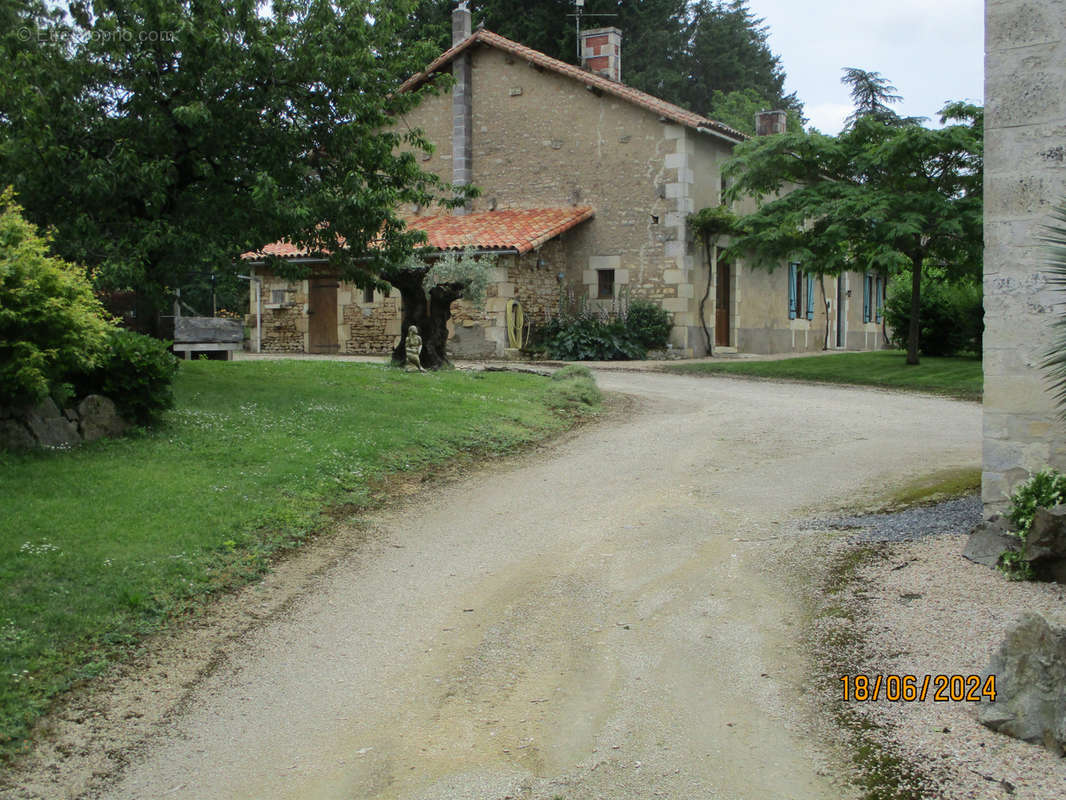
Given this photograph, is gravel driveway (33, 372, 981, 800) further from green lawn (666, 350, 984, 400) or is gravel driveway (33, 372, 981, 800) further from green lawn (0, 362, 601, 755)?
green lawn (666, 350, 984, 400)

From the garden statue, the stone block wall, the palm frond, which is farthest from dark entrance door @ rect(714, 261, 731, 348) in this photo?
the palm frond

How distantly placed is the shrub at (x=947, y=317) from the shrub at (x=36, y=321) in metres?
19.7

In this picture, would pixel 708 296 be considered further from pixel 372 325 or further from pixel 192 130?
pixel 192 130

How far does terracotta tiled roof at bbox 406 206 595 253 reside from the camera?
2234 cm

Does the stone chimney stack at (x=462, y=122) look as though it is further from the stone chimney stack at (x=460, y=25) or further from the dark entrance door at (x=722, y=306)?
the dark entrance door at (x=722, y=306)

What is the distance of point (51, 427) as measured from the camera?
8391 mm

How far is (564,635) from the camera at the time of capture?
5.65 metres

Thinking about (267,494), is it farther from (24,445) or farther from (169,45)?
(169,45)

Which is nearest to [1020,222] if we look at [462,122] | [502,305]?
[502,305]

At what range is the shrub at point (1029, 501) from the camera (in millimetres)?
6457

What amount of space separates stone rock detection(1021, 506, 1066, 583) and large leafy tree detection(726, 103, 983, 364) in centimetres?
1259

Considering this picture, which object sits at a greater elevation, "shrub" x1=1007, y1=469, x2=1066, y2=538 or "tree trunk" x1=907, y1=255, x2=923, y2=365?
"tree trunk" x1=907, y1=255, x2=923, y2=365

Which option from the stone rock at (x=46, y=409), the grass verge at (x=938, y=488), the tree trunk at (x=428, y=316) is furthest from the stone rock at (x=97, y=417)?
the tree trunk at (x=428, y=316)

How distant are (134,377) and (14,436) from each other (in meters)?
1.25
